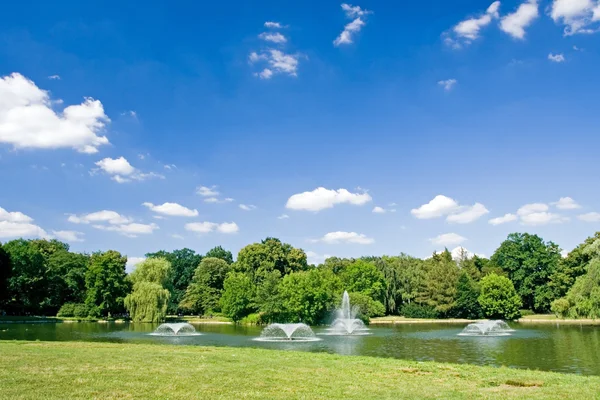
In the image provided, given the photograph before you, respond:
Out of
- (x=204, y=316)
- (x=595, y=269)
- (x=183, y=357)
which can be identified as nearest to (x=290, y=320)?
(x=204, y=316)

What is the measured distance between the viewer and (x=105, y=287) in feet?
205

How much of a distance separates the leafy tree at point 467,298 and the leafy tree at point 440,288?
80 centimetres

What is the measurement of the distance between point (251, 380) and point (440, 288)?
59.4 m

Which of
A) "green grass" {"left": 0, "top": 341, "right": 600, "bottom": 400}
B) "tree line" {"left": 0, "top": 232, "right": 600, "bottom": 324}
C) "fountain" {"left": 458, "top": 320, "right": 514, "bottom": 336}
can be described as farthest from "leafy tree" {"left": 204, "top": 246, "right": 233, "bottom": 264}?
"green grass" {"left": 0, "top": 341, "right": 600, "bottom": 400}

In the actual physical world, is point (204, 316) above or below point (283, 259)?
below

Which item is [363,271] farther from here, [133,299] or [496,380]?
[496,380]

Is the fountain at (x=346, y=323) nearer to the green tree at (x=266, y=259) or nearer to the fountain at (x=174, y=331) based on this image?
the fountain at (x=174, y=331)

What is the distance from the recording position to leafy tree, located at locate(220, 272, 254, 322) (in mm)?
59406

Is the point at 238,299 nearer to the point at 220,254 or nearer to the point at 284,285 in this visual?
the point at 284,285

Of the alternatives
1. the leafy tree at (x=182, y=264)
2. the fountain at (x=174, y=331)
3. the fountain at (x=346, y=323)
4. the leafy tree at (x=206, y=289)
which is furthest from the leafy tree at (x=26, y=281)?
the fountain at (x=346, y=323)

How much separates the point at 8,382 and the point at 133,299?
4896cm

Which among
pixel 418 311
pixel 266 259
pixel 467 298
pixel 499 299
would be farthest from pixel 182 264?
pixel 499 299

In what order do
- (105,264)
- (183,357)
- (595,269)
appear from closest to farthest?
(183,357), (595,269), (105,264)

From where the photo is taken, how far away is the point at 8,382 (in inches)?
424
